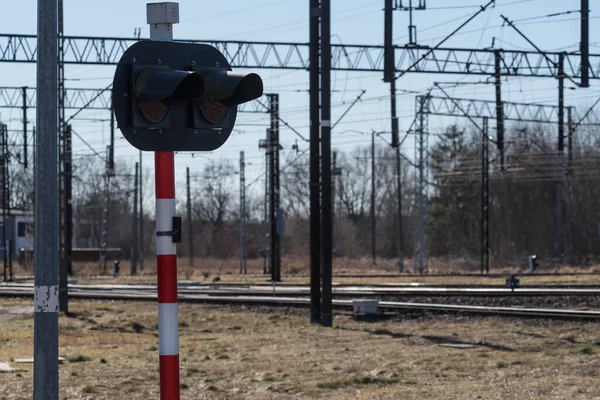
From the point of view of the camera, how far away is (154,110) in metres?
5.93

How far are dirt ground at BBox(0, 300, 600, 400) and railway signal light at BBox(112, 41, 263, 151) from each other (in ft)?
16.5

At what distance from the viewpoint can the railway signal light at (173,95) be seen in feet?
19.2

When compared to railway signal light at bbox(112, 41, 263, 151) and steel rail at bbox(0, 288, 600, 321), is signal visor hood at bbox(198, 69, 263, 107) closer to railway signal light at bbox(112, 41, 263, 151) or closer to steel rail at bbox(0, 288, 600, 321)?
railway signal light at bbox(112, 41, 263, 151)

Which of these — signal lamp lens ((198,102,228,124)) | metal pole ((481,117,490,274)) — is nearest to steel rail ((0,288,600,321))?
signal lamp lens ((198,102,228,124))

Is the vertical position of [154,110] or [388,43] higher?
[388,43]

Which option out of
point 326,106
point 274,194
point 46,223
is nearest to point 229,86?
point 46,223

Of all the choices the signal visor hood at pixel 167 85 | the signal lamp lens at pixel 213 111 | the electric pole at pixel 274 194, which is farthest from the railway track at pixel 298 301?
the signal visor hood at pixel 167 85

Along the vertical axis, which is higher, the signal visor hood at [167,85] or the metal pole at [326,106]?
the metal pole at [326,106]

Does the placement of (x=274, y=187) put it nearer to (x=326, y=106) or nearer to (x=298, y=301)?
(x=298, y=301)

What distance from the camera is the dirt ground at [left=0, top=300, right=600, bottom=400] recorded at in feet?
35.5

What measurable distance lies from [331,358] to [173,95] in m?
8.61

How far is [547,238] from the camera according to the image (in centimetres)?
8012

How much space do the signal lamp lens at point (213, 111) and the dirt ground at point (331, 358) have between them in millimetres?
4971

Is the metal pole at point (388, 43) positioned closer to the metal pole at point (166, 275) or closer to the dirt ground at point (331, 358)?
the dirt ground at point (331, 358)
